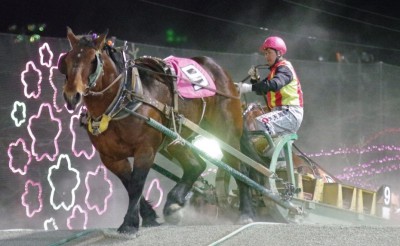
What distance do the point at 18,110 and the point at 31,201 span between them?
105cm

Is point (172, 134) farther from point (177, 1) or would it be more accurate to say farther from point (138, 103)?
point (177, 1)

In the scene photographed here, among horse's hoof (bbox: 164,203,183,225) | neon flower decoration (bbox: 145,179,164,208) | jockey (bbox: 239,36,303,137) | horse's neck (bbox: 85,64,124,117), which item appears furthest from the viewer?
neon flower decoration (bbox: 145,179,164,208)

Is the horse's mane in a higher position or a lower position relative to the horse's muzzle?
higher

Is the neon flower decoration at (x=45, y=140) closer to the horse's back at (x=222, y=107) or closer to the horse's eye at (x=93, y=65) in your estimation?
the horse's back at (x=222, y=107)

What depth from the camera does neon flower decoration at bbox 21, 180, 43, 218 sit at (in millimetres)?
9008

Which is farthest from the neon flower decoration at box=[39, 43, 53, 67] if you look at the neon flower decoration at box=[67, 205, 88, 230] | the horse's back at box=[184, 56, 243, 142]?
the horse's back at box=[184, 56, 243, 142]

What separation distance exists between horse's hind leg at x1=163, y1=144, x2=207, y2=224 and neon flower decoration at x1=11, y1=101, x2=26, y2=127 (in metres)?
2.12

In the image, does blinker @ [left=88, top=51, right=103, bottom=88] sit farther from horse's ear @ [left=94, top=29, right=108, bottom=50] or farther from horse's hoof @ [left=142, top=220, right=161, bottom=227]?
horse's hoof @ [left=142, top=220, right=161, bottom=227]

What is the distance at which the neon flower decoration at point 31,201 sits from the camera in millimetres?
9008

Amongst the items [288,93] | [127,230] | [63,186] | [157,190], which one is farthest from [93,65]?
[157,190]

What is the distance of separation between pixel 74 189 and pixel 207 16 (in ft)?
29.7

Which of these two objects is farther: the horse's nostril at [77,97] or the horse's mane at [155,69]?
the horse's mane at [155,69]

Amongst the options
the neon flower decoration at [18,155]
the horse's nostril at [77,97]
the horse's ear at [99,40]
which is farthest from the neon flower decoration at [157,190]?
the horse's nostril at [77,97]

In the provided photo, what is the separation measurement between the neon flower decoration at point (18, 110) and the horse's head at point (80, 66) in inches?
109
